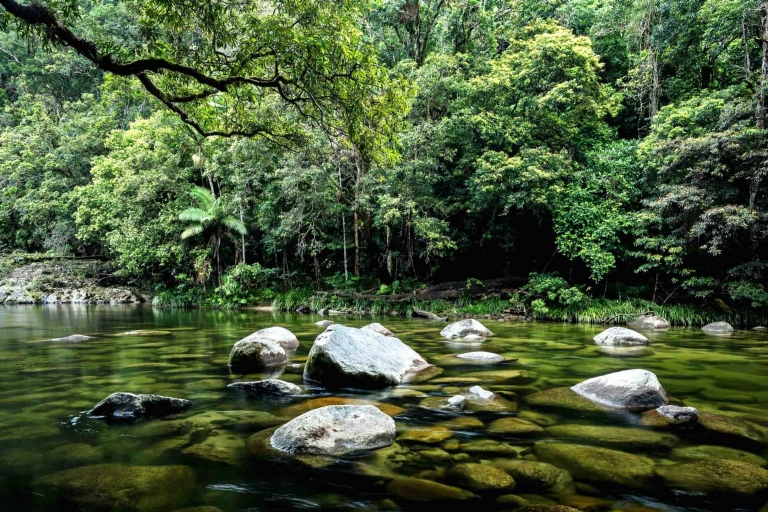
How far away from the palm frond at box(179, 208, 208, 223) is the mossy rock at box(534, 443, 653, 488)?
21422 mm

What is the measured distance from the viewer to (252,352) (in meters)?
7.16

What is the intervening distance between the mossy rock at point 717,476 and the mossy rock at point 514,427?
41.9 inches

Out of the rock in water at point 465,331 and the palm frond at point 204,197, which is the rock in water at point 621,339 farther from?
the palm frond at point 204,197

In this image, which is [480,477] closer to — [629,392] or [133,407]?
[629,392]

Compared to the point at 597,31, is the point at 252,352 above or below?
below

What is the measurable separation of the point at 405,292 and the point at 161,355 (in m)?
12.4

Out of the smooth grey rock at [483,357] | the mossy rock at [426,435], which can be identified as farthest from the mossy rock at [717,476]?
the smooth grey rock at [483,357]

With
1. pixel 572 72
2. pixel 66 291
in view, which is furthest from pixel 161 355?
pixel 66 291

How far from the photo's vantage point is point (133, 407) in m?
4.58

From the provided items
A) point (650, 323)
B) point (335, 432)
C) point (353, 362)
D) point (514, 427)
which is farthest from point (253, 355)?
point (650, 323)

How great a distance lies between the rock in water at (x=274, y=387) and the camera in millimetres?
5422

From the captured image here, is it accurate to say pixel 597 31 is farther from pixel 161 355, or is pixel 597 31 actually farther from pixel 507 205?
pixel 161 355

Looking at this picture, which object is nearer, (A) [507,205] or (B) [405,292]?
(A) [507,205]

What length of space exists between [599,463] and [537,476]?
0.59 m
